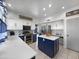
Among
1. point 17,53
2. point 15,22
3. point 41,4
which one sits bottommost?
point 17,53

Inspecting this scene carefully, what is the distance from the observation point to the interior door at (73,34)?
143 inches

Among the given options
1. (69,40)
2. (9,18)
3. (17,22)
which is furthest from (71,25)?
(9,18)

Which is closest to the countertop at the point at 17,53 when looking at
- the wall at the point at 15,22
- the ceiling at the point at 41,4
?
the ceiling at the point at 41,4

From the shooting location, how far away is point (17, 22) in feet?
18.6

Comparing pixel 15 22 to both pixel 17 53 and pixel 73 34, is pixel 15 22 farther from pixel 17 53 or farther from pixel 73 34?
pixel 17 53

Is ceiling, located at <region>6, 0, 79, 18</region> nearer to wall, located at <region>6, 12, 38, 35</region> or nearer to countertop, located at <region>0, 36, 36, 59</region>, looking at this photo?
wall, located at <region>6, 12, 38, 35</region>

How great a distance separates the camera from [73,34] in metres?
3.84

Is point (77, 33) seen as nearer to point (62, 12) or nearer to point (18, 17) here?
point (62, 12)

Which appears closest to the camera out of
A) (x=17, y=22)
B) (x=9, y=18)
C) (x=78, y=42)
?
(x=78, y=42)

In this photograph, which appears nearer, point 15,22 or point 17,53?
point 17,53

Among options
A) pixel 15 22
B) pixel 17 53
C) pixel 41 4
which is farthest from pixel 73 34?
pixel 15 22

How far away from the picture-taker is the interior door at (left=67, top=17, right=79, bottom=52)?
3643 millimetres

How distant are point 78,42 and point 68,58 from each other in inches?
53.0

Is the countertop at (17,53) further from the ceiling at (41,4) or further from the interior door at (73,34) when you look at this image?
the interior door at (73,34)
